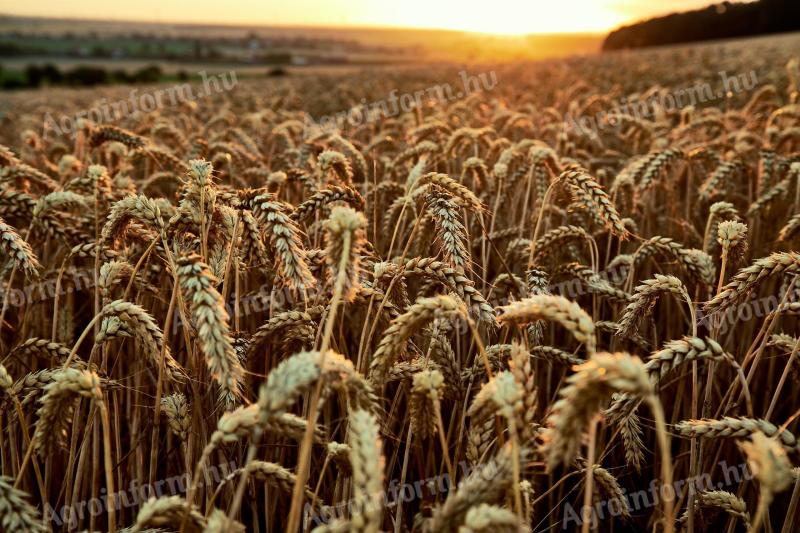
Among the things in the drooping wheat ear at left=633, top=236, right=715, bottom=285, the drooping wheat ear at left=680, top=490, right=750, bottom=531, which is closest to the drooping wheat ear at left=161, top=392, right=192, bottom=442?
the drooping wheat ear at left=680, top=490, right=750, bottom=531

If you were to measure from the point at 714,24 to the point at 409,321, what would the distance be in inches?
3368

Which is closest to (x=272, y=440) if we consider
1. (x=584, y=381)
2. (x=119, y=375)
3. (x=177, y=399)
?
(x=177, y=399)

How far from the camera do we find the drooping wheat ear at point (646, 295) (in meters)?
1.89

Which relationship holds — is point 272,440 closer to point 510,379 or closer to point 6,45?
point 510,379

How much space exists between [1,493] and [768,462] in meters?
1.47

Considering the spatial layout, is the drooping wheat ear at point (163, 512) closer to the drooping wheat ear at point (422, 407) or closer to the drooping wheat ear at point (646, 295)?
the drooping wheat ear at point (422, 407)

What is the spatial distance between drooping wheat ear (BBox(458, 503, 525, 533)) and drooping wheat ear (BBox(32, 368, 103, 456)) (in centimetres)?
84

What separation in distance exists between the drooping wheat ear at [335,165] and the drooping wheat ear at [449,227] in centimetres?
73

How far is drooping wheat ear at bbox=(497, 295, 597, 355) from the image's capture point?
50.6 inches

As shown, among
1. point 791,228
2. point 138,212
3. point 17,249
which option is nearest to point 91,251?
point 17,249

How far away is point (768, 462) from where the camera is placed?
3.47ft

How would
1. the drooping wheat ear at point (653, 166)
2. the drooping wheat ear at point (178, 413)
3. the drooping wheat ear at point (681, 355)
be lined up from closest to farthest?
the drooping wheat ear at point (681, 355)
the drooping wheat ear at point (178, 413)
the drooping wheat ear at point (653, 166)

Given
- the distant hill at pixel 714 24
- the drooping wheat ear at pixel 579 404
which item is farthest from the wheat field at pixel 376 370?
the distant hill at pixel 714 24

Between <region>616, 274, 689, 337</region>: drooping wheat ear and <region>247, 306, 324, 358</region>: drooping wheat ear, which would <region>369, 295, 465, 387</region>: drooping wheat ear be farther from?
<region>616, 274, 689, 337</region>: drooping wheat ear
